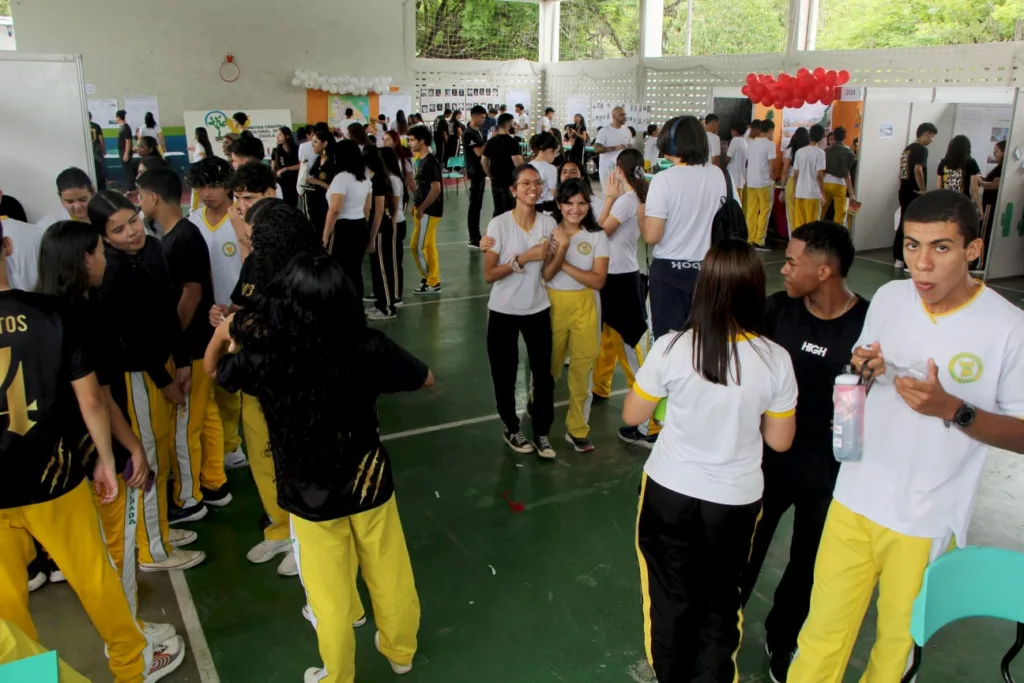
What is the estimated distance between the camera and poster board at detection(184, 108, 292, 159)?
50.1ft

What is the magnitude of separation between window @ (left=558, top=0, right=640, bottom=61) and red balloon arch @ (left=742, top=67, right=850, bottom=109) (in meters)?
9.05

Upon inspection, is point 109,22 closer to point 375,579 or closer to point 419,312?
point 419,312

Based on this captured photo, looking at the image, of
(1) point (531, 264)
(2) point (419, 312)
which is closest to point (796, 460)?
(1) point (531, 264)

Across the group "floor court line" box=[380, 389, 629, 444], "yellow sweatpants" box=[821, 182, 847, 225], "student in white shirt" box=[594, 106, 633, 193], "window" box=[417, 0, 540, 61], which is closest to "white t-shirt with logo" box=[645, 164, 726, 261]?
"floor court line" box=[380, 389, 629, 444]

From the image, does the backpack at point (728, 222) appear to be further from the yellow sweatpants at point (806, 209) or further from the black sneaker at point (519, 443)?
the yellow sweatpants at point (806, 209)

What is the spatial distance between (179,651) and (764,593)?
2.45 meters

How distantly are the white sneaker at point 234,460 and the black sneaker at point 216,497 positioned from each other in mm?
427

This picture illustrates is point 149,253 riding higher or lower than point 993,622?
higher

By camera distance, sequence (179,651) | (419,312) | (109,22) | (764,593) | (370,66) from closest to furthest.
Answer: (179,651) < (764,593) < (419,312) < (109,22) < (370,66)

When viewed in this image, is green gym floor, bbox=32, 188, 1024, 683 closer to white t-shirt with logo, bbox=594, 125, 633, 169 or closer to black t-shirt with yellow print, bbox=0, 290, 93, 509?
black t-shirt with yellow print, bbox=0, 290, 93, 509

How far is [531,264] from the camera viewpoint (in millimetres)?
4211

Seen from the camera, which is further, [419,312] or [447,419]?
[419,312]

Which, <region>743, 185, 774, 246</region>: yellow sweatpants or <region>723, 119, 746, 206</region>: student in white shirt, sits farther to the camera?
<region>723, 119, 746, 206</region>: student in white shirt

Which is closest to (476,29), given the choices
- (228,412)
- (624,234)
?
(624,234)
